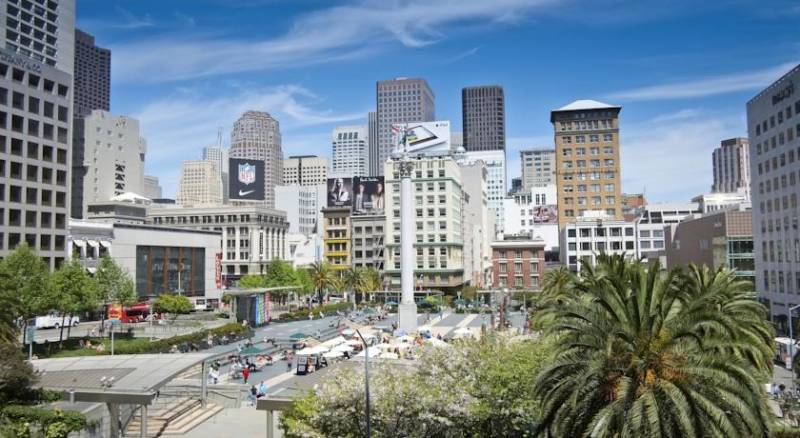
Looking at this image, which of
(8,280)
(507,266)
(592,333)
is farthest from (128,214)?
(592,333)

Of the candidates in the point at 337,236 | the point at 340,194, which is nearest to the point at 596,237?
the point at 337,236

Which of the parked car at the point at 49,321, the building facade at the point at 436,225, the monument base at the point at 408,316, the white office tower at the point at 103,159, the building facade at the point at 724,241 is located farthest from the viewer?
the white office tower at the point at 103,159

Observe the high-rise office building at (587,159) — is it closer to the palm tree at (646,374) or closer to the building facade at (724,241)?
the building facade at (724,241)

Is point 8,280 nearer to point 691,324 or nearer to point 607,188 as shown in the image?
point 691,324

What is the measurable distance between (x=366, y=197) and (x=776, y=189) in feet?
310

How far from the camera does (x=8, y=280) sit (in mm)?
43562

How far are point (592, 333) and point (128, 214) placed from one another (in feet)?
441

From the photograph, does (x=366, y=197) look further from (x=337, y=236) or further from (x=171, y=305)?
(x=171, y=305)

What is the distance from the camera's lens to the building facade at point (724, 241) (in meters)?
78.5

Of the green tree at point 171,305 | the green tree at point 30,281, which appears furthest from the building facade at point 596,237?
the green tree at point 30,281

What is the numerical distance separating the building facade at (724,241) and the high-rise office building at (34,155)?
7720cm

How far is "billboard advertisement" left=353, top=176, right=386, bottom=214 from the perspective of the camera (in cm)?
14938

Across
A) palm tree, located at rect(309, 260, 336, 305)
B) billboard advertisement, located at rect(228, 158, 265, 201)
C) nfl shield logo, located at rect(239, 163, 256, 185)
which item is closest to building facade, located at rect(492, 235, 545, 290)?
palm tree, located at rect(309, 260, 336, 305)

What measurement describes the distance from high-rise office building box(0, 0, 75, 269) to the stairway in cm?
4734
